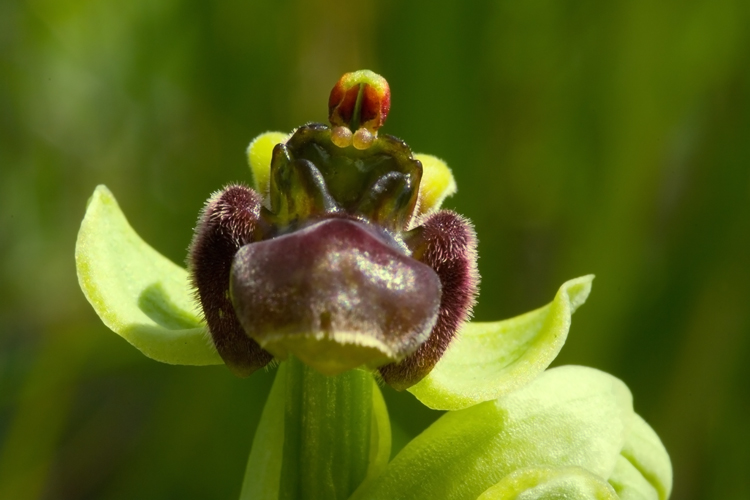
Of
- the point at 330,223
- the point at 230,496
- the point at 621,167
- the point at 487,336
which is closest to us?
the point at 330,223

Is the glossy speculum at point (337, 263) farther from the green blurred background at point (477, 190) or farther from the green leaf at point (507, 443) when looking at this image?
the green blurred background at point (477, 190)

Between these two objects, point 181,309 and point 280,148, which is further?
point 181,309

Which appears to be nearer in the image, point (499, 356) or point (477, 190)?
point (499, 356)

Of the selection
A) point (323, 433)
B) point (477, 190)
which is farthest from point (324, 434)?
point (477, 190)

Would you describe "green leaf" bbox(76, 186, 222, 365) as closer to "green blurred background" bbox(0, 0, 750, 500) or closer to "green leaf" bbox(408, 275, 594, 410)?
"green leaf" bbox(408, 275, 594, 410)

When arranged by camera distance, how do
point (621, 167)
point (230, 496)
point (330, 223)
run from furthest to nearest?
point (621, 167) → point (230, 496) → point (330, 223)

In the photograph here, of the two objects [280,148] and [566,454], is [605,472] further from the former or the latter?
[280,148]

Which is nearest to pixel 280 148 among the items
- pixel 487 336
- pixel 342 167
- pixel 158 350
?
pixel 342 167

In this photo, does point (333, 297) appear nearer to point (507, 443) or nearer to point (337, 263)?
point (337, 263)
